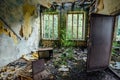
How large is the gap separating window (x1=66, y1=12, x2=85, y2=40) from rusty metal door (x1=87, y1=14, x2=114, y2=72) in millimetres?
4689

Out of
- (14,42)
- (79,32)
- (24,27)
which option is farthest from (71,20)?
(14,42)

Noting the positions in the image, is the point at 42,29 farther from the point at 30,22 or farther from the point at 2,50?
the point at 2,50

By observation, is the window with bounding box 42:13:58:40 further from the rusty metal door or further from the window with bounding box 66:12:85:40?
the rusty metal door

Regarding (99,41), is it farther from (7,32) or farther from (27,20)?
(27,20)

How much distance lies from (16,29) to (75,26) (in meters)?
4.71

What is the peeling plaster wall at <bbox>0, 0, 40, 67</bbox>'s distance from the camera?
225 inches

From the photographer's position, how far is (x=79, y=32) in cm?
1028

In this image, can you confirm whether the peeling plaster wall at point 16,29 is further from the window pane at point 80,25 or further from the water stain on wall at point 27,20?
the window pane at point 80,25

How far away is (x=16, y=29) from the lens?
6.63 metres

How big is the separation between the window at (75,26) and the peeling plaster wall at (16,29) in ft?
8.61

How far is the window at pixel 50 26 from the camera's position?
10.3 m

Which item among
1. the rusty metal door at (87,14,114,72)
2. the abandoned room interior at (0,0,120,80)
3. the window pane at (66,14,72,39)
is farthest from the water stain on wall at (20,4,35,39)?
the rusty metal door at (87,14,114,72)

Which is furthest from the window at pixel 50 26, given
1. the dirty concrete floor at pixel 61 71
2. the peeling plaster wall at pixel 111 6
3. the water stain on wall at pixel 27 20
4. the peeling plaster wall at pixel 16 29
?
the peeling plaster wall at pixel 111 6

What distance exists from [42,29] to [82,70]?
221 inches
